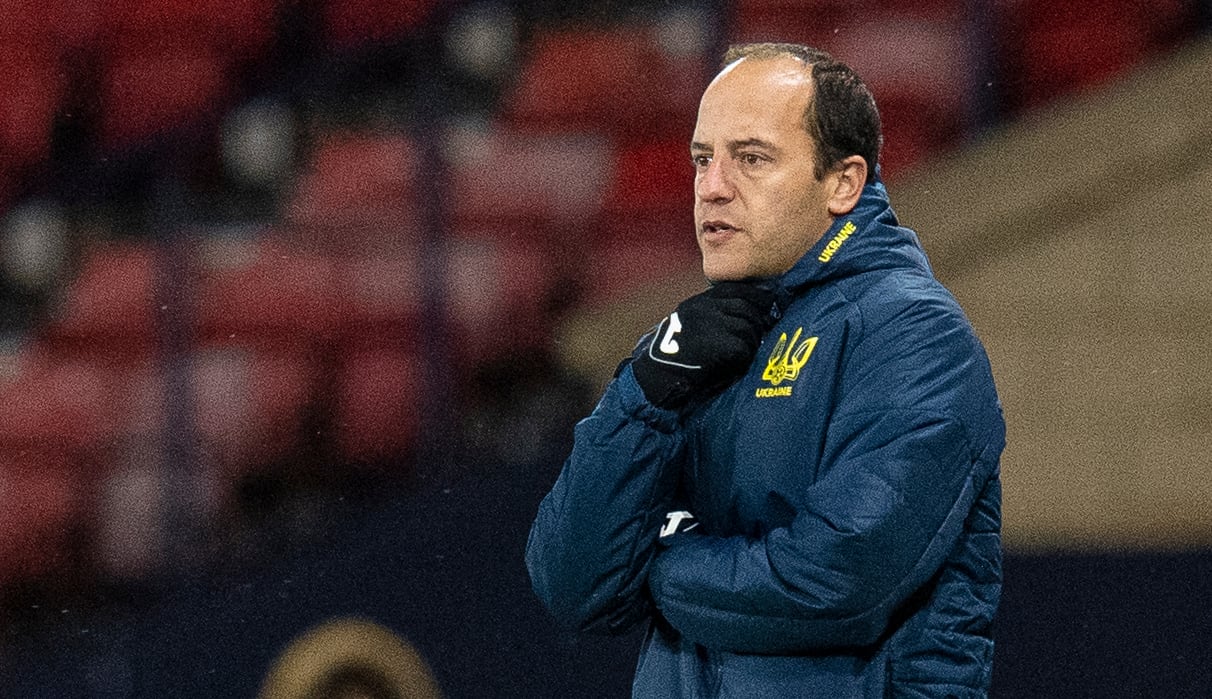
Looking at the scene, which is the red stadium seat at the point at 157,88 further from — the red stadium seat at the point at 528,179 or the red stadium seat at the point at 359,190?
the red stadium seat at the point at 528,179

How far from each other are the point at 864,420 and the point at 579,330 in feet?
7.58

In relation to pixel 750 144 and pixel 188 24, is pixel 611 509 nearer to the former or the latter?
pixel 750 144

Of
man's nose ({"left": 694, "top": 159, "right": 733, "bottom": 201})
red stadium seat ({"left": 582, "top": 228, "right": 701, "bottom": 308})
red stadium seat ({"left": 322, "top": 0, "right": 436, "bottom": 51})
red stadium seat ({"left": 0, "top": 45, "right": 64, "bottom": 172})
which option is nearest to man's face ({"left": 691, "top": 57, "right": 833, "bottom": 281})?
man's nose ({"left": 694, "top": 159, "right": 733, "bottom": 201})

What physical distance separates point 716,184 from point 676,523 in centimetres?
39

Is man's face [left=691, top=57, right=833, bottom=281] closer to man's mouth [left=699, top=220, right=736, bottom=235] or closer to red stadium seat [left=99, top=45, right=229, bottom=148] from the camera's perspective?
man's mouth [left=699, top=220, right=736, bottom=235]

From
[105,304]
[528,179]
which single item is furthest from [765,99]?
[105,304]

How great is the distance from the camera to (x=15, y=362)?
4.86 metres

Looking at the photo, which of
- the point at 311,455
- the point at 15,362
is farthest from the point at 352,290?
the point at 15,362

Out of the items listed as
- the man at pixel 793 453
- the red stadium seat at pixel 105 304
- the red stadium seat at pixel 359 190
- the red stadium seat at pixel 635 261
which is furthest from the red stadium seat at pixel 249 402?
the man at pixel 793 453

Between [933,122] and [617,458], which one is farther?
[933,122]

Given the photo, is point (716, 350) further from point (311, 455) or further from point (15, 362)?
point (15, 362)

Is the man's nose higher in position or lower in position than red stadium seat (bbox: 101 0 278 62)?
lower

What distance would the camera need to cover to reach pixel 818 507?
1.85m

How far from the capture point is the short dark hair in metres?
1.98
